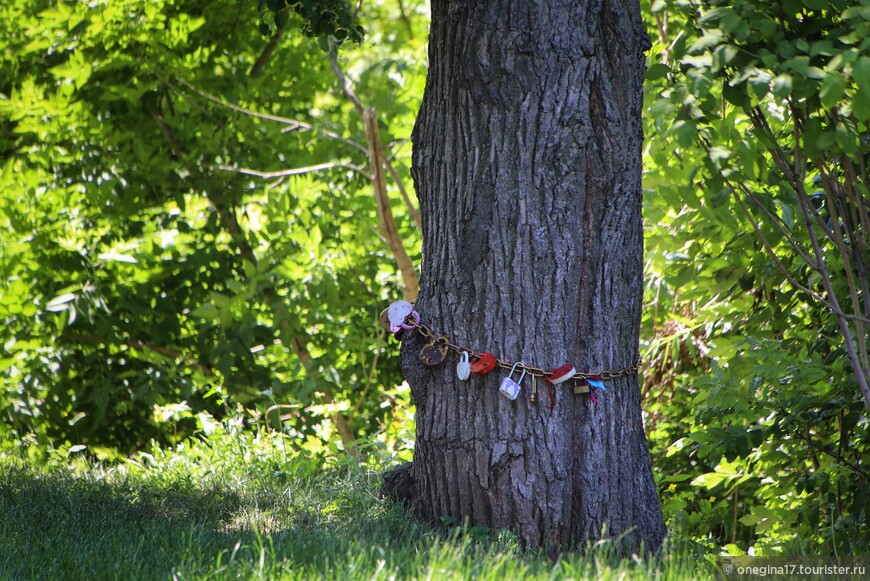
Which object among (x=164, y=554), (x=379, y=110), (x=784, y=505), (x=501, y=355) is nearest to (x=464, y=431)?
(x=501, y=355)

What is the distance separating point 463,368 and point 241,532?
0.99m

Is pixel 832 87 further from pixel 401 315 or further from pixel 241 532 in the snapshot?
pixel 241 532

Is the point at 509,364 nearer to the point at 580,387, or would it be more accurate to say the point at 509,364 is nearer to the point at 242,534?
the point at 580,387

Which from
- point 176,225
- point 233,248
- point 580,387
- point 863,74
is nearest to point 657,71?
point 863,74

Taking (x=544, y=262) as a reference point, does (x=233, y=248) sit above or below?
above

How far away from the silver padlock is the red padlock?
0.07 meters

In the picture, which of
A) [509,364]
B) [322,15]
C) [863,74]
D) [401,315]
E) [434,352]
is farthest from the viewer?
[322,15]

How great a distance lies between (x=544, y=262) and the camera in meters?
3.16

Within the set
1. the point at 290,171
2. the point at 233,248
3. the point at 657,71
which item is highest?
the point at 290,171

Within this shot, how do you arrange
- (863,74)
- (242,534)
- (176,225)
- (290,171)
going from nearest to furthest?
1. (863,74)
2. (242,534)
3. (290,171)
4. (176,225)

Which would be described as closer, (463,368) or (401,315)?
(463,368)

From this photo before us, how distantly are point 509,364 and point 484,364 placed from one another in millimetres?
93

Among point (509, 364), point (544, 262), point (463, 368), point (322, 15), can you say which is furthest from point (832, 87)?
point (322, 15)

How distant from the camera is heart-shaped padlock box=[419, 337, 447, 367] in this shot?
324 cm
